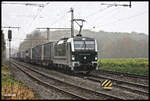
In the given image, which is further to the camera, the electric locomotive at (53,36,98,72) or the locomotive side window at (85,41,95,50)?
the locomotive side window at (85,41,95,50)

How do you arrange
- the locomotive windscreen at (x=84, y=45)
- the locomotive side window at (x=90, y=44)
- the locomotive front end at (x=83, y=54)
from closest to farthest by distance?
the locomotive front end at (x=83, y=54) < the locomotive windscreen at (x=84, y=45) < the locomotive side window at (x=90, y=44)

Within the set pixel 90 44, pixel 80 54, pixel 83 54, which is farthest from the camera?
pixel 90 44

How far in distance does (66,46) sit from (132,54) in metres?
A: 54.7

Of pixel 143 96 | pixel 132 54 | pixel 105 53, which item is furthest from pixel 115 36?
pixel 143 96

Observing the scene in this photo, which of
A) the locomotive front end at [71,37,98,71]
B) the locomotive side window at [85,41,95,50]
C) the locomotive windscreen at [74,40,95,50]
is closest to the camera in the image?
the locomotive front end at [71,37,98,71]

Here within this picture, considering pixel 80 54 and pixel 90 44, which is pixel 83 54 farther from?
pixel 90 44

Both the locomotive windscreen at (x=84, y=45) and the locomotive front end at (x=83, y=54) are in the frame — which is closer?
the locomotive front end at (x=83, y=54)

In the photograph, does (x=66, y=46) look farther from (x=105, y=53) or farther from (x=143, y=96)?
(x=105, y=53)

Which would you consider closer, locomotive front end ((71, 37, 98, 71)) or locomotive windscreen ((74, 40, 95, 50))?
locomotive front end ((71, 37, 98, 71))

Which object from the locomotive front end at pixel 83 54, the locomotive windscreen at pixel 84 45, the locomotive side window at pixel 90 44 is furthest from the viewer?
the locomotive side window at pixel 90 44

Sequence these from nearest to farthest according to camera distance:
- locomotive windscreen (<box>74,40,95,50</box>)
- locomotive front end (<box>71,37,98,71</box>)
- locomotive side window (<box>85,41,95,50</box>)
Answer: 1. locomotive front end (<box>71,37,98,71</box>)
2. locomotive windscreen (<box>74,40,95,50</box>)
3. locomotive side window (<box>85,41,95,50</box>)

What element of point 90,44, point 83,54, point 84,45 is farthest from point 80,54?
point 90,44

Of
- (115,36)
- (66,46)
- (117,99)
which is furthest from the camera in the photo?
(115,36)

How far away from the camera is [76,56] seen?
22.0 meters
